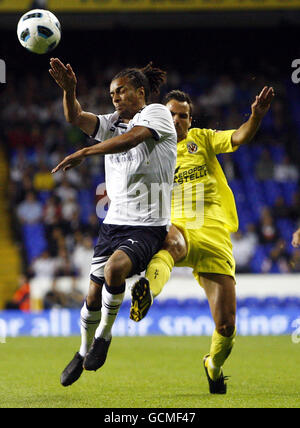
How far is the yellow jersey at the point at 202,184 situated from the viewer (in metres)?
6.50

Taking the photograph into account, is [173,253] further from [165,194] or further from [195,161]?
[195,161]

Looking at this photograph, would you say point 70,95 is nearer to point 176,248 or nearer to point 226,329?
point 176,248

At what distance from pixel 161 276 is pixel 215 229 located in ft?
3.80

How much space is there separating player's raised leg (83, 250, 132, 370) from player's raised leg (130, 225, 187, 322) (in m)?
0.18

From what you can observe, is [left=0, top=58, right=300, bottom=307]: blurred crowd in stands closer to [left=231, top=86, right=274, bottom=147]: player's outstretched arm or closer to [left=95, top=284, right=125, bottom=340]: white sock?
[left=231, top=86, right=274, bottom=147]: player's outstretched arm

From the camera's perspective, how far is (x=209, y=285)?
631cm

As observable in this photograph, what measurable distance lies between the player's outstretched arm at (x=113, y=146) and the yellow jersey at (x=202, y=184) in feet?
4.18

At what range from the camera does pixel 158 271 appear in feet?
17.9

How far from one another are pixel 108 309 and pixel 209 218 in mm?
1593

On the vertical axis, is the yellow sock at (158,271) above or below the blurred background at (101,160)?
below

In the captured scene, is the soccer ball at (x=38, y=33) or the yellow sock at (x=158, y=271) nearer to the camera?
the yellow sock at (x=158, y=271)

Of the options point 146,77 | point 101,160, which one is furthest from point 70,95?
point 101,160

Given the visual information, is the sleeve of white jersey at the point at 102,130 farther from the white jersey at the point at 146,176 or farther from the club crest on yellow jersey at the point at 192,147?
the club crest on yellow jersey at the point at 192,147

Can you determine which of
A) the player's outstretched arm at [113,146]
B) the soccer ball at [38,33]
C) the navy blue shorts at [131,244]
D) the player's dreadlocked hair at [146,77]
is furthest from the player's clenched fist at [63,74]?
the navy blue shorts at [131,244]
